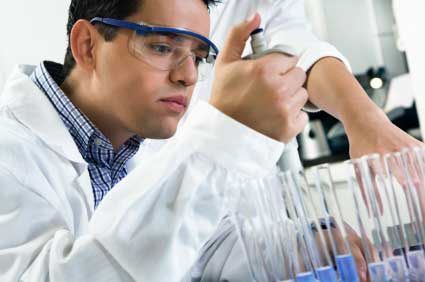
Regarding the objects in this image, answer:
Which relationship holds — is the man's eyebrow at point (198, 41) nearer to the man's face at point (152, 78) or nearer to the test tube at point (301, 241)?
the man's face at point (152, 78)

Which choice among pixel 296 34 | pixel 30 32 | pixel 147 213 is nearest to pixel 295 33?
pixel 296 34

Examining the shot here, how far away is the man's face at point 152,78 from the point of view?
1245 mm

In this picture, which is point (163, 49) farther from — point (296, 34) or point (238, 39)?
point (296, 34)

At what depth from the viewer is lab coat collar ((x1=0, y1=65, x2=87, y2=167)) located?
1.30 metres

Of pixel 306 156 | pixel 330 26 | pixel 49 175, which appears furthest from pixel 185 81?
pixel 330 26

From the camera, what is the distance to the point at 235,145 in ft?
2.60

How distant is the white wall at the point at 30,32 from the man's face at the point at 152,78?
142 cm

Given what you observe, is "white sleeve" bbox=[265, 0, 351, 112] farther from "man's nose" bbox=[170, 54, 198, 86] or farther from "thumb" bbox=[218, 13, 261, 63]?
"thumb" bbox=[218, 13, 261, 63]

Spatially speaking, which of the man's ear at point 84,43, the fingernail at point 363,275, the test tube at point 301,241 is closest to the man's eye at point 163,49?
the man's ear at point 84,43

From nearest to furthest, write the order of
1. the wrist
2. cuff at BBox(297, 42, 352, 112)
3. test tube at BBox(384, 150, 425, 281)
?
test tube at BBox(384, 150, 425, 281) → the wrist → cuff at BBox(297, 42, 352, 112)

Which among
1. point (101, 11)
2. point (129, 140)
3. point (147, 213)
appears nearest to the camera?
point (147, 213)

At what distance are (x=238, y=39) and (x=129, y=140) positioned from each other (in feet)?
2.67

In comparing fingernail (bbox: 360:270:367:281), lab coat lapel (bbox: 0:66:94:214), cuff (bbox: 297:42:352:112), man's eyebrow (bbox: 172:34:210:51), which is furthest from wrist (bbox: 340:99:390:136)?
lab coat lapel (bbox: 0:66:94:214)

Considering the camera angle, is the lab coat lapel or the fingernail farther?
the lab coat lapel
